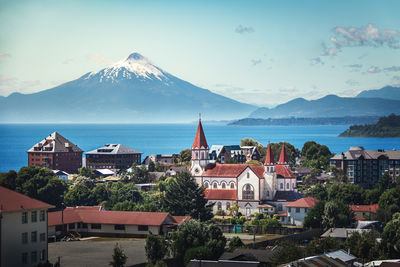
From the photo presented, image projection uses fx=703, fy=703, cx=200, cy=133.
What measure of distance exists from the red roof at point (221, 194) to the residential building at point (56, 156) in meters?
59.4

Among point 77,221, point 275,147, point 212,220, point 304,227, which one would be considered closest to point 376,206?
point 304,227

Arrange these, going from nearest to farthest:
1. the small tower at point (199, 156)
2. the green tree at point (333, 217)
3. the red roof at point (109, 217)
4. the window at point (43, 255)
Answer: the window at point (43, 255) → the red roof at point (109, 217) → the green tree at point (333, 217) → the small tower at point (199, 156)

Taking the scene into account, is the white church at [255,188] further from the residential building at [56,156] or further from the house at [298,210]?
the residential building at [56,156]

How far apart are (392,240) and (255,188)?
109 feet

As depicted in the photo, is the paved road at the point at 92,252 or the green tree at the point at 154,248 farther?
the paved road at the point at 92,252

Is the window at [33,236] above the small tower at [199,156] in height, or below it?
below

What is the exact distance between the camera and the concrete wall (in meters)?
37.5

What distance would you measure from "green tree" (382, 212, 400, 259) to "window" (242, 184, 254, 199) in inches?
1048

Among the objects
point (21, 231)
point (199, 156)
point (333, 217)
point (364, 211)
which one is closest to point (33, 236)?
point (21, 231)

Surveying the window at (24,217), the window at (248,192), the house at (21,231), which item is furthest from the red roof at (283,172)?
the window at (24,217)

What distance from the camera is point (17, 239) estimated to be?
1523 inches

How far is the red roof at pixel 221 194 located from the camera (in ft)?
272

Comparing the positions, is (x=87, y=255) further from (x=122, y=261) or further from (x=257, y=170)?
(x=257, y=170)

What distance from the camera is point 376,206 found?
76188 millimetres
